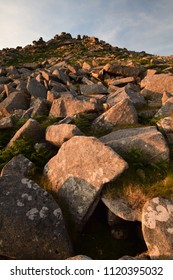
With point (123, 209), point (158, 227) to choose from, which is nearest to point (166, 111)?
point (123, 209)

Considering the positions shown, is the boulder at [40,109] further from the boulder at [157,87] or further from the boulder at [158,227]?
the boulder at [158,227]

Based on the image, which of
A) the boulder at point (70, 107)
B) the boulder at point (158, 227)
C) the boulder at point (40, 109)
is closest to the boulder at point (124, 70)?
the boulder at point (40, 109)

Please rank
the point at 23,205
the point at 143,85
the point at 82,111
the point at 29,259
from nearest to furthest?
the point at 29,259 → the point at 23,205 → the point at 82,111 → the point at 143,85

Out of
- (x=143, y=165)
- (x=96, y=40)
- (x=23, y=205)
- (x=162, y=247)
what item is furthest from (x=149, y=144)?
(x=96, y=40)

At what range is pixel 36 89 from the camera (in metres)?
20.7

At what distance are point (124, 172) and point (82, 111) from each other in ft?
21.4

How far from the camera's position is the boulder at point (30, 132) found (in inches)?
470

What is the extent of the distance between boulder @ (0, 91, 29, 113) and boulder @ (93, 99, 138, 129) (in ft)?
26.7

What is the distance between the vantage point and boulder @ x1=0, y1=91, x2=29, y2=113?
1861 cm

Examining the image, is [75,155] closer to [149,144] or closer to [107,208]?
[107,208]

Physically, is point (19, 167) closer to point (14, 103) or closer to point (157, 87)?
point (14, 103)

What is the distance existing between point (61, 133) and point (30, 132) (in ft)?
5.56

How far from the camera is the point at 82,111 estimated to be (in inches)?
579

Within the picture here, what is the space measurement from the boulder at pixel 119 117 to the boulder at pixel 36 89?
28.1 feet
